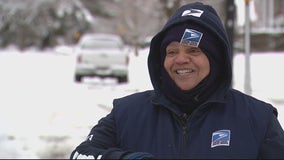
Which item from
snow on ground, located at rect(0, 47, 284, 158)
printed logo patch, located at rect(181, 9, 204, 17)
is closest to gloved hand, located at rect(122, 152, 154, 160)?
printed logo patch, located at rect(181, 9, 204, 17)

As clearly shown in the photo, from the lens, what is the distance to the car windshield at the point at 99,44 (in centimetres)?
1603

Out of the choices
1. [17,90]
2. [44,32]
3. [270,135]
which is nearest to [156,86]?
[270,135]

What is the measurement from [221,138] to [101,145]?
19.3 inches

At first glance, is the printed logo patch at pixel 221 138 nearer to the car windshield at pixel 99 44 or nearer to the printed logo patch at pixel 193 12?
the printed logo patch at pixel 193 12

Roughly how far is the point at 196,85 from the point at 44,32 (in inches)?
1513

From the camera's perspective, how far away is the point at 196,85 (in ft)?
7.00

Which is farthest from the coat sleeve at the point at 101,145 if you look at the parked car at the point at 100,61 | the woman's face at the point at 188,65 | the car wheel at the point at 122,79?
the car wheel at the point at 122,79

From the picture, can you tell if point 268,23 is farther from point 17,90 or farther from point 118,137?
point 118,137

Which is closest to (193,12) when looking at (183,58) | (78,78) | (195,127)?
(183,58)

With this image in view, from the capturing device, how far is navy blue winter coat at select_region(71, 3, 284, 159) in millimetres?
1980

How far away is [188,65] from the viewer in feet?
6.97

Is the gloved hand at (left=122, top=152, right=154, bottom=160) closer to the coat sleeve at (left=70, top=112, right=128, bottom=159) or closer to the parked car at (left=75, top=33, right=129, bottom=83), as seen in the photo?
the coat sleeve at (left=70, top=112, right=128, bottom=159)

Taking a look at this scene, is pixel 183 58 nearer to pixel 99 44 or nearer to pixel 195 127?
pixel 195 127

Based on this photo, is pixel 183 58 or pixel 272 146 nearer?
pixel 272 146
